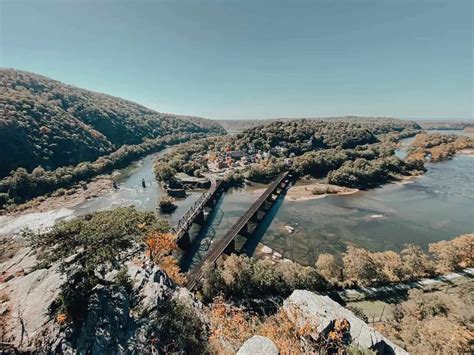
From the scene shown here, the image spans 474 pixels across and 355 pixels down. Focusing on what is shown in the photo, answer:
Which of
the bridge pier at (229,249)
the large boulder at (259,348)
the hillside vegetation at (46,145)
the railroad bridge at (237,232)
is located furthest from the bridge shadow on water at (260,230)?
the hillside vegetation at (46,145)

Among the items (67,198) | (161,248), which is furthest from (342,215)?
(67,198)

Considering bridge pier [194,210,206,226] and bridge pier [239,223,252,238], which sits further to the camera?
bridge pier [194,210,206,226]

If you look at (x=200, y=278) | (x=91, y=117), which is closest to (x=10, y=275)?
(x=200, y=278)

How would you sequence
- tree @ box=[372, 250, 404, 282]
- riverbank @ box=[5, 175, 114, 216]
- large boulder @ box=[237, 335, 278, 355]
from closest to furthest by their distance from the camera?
large boulder @ box=[237, 335, 278, 355], tree @ box=[372, 250, 404, 282], riverbank @ box=[5, 175, 114, 216]

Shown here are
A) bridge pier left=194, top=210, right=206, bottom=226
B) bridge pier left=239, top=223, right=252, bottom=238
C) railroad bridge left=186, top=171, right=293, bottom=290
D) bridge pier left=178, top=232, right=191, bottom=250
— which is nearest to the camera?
railroad bridge left=186, top=171, right=293, bottom=290

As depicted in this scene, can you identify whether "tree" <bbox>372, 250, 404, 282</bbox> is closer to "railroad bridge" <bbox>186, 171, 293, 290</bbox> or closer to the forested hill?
"railroad bridge" <bbox>186, 171, 293, 290</bbox>

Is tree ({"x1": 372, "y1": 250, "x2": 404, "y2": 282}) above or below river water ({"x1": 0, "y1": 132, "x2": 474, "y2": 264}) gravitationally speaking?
above

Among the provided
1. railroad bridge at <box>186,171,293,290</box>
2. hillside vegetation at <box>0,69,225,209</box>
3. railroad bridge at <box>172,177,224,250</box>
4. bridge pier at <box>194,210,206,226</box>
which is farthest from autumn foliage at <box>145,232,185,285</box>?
hillside vegetation at <box>0,69,225,209</box>

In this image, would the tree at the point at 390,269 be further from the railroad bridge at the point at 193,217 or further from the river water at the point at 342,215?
the railroad bridge at the point at 193,217
